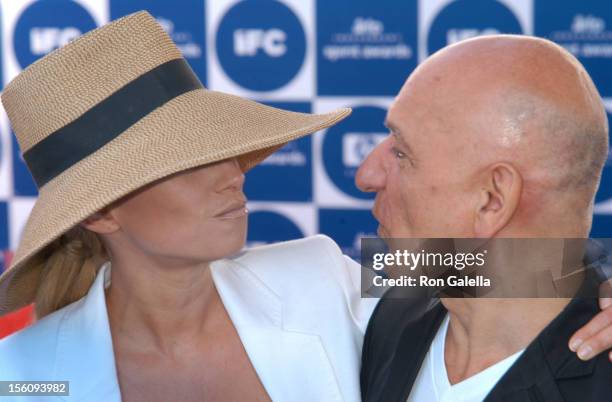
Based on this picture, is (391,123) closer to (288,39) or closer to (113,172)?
(113,172)

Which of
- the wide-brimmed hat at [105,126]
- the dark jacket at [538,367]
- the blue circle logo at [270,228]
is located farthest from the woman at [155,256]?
the blue circle logo at [270,228]

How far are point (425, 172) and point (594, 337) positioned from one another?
0.34 m

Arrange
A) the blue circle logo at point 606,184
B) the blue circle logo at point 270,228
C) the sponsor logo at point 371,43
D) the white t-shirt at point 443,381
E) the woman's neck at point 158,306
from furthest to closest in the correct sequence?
the blue circle logo at point 270,228, the sponsor logo at point 371,43, the blue circle logo at point 606,184, the woman's neck at point 158,306, the white t-shirt at point 443,381

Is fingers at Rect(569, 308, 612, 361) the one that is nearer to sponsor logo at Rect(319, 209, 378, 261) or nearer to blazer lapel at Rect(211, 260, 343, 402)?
blazer lapel at Rect(211, 260, 343, 402)

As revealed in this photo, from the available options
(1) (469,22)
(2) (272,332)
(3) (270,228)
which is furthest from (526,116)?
(3) (270,228)

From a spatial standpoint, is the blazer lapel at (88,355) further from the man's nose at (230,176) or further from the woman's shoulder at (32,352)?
the man's nose at (230,176)

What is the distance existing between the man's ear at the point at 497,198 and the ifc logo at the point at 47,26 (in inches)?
111

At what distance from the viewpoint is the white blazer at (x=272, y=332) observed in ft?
5.08

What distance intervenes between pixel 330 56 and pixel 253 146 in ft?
6.50

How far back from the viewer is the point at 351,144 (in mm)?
3439

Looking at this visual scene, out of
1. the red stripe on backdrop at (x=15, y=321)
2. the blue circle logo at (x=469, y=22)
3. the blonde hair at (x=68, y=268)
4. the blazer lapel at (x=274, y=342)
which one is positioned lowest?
the red stripe on backdrop at (x=15, y=321)

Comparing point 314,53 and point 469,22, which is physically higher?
point 469,22

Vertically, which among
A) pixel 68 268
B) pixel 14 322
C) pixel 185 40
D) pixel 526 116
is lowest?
pixel 14 322

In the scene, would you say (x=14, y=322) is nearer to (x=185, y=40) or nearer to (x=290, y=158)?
(x=290, y=158)
